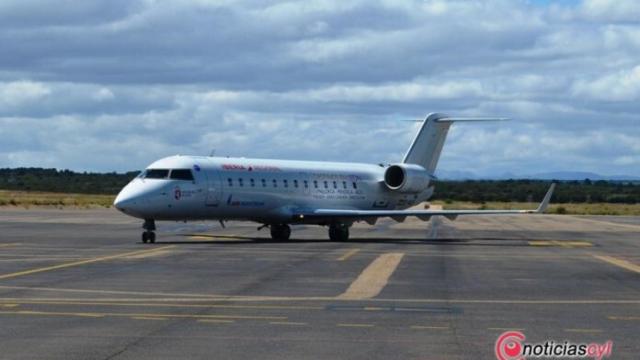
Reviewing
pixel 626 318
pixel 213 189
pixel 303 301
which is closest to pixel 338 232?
pixel 213 189

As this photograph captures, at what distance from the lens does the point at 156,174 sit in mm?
39594

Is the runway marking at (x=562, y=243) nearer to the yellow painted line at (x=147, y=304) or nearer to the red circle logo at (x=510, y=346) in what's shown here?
the yellow painted line at (x=147, y=304)

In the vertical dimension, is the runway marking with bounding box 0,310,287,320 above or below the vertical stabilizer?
below

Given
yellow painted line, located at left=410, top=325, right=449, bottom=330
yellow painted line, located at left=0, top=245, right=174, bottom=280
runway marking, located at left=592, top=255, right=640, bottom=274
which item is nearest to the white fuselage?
yellow painted line, located at left=0, top=245, right=174, bottom=280

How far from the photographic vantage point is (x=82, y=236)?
43.0 m

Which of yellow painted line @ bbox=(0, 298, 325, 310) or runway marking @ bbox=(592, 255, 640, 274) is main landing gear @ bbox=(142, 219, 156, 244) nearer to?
runway marking @ bbox=(592, 255, 640, 274)

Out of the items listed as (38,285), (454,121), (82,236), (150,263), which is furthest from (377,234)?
(38,285)

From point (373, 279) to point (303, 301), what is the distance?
5052 mm

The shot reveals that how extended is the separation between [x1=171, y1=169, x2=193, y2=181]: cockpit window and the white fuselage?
46mm

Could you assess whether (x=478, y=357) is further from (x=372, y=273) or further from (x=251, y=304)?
(x=372, y=273)

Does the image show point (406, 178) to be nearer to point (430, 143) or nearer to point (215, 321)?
point (430, 143)

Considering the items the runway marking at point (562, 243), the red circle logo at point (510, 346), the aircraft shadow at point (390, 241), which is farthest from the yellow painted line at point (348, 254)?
the red circle logo at point (510, 346)

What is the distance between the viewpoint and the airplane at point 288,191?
3906 centimetres

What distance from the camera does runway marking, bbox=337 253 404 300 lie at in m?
20.3
